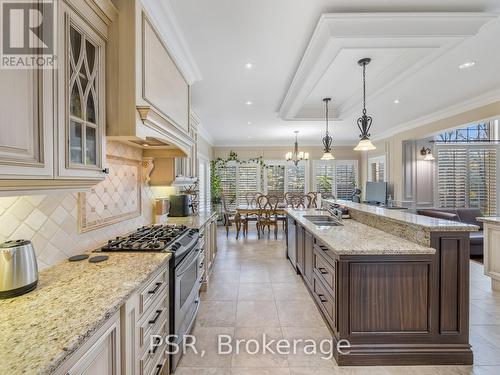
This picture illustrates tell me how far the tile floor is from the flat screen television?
2.69m

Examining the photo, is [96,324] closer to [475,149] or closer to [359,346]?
[359,346]

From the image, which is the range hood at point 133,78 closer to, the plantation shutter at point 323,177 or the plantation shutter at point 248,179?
the plantation shutter at point 248,179

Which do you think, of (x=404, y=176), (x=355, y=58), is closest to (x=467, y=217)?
(x=404, y=176)

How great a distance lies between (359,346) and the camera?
1979 mm

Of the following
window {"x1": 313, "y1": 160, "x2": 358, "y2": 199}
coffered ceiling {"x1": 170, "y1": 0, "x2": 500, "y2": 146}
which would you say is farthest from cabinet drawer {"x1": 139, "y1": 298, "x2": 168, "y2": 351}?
window {"x1": 313, "y1": 160, "x2": 358, "y2": 199}

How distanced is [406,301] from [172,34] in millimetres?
2998

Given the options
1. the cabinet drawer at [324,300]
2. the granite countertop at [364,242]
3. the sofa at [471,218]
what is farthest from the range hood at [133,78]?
the sofa at [471,218]

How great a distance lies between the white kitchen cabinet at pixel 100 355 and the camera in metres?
0.85

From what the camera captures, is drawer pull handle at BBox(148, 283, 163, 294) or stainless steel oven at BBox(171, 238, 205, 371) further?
stainless steel oven at BBox(171, 238, 205, 371)

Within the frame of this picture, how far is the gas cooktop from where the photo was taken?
71.9 inches

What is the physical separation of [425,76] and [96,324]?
422 cm

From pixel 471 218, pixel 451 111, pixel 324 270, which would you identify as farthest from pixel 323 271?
pixel 471 218

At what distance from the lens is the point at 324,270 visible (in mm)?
2395

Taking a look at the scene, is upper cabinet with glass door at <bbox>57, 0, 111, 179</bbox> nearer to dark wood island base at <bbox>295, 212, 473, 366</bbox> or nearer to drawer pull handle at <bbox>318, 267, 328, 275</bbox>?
dark wood island base at <bbox>295, 212, 473, 366</bbox>
